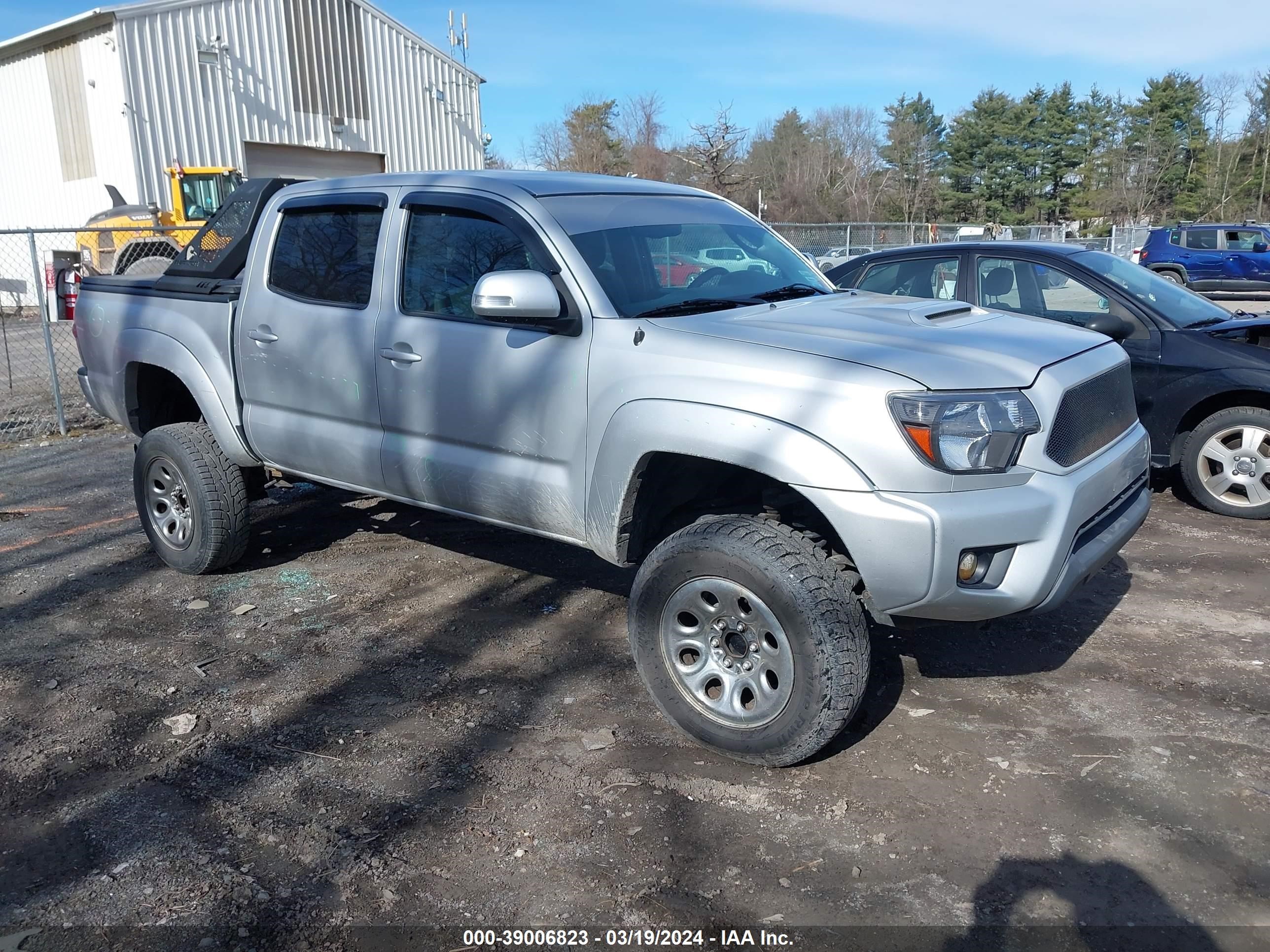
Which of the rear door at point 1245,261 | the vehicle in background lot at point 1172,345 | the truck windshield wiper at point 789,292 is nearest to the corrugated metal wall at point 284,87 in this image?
Answer: the rear door at point 1245,261

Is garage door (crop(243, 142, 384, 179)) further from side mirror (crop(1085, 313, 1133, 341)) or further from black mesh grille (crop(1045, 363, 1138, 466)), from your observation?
black mesh grille (crop(1045, 363, 1138, 466))

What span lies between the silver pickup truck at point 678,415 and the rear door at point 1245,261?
22.1 meters

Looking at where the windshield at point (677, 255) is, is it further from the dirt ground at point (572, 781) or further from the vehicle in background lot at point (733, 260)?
the dirt ground at point (572, 781)

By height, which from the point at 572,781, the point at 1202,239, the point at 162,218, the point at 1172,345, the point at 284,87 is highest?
the point at 284,87

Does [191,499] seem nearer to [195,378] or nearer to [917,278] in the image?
[195,378]

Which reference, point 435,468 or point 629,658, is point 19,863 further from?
point 629,658

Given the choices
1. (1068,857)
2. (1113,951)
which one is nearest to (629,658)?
(1068,857)

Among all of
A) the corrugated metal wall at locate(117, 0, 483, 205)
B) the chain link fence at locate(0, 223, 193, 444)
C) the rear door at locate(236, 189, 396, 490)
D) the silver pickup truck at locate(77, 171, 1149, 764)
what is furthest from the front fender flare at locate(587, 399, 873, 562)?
the corrugated metal wall at locate(117, 0, 483, 205)

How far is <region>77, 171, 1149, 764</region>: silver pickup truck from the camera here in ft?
10.1

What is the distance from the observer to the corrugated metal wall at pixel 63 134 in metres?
23.1

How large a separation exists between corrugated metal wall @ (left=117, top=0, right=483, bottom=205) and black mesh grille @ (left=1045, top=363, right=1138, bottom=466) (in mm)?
22528

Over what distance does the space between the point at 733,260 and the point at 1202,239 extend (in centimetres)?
2307

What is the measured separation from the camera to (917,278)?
7.09 meters

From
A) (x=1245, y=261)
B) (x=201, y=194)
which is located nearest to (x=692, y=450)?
(x=201, y=194)
